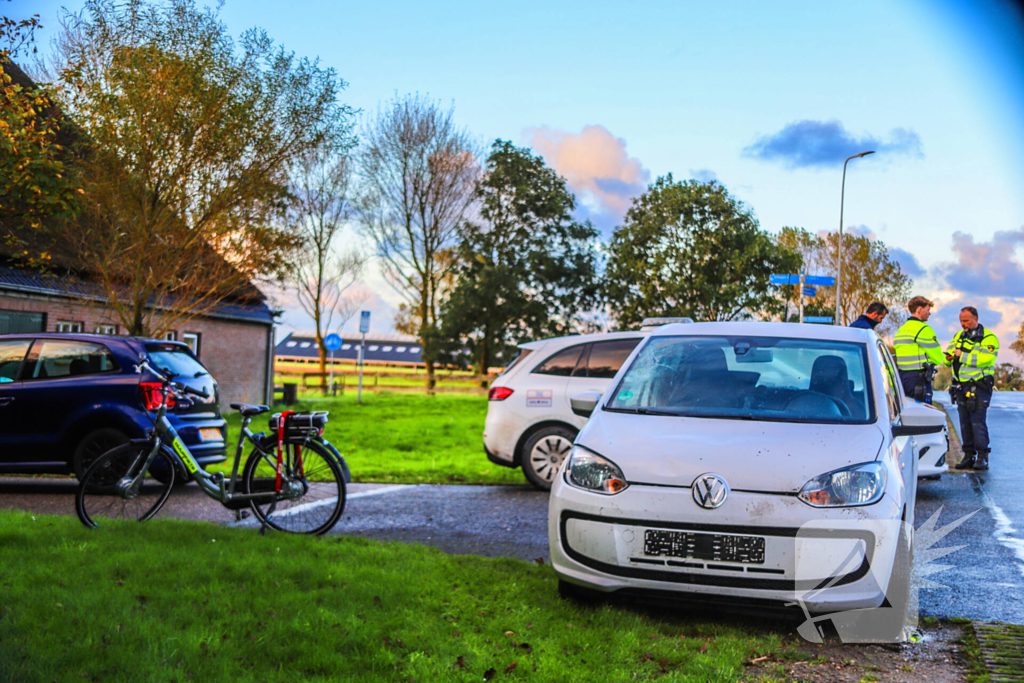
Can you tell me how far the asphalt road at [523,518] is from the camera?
5.57 meters

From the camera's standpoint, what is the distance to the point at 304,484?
691cm

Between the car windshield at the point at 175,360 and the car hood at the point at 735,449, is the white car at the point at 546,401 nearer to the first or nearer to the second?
the car windshield at the point at 175,360

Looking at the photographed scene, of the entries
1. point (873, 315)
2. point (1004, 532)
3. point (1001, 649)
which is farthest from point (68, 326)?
point (1001, 649)

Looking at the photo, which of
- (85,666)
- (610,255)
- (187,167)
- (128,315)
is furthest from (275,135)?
(610,255)

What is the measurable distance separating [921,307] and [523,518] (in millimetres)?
6857

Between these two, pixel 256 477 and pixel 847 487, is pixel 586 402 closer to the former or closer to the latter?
pixel 847 487

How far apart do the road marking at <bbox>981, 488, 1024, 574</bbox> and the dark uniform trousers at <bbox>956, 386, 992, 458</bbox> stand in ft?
8.53

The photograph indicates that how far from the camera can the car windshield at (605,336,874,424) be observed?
5211 millimetres

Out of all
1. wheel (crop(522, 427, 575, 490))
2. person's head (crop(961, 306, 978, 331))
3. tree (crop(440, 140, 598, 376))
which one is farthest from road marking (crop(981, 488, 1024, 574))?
tree (crop(440, 140, 598, 376))

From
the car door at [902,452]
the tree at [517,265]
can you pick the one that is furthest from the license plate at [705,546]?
the tree at [517,265]

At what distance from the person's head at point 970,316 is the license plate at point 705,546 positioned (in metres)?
8.94

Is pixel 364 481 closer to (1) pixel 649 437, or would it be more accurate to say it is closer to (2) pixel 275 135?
(1) pixel 649 437

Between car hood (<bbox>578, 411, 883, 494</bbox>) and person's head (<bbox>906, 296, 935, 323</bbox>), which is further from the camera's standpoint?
person's head (<bbox>906, 296, 935, 323</bbox>)

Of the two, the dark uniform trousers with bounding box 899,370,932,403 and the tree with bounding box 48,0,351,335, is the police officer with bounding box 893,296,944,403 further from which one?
the tree with bounding box 48,0,351,335
